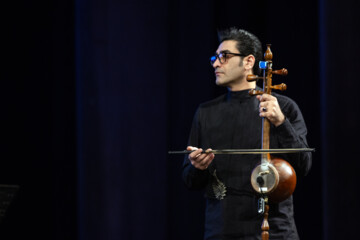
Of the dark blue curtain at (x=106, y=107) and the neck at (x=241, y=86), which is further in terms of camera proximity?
the dark blue curtain at (x=106, y=107)

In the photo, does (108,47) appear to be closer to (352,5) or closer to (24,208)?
(24,208)

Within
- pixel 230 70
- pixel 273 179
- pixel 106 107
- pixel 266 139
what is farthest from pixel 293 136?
A: pixel 106 107

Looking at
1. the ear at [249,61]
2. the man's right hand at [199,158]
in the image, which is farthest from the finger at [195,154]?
the ear at [249,61]

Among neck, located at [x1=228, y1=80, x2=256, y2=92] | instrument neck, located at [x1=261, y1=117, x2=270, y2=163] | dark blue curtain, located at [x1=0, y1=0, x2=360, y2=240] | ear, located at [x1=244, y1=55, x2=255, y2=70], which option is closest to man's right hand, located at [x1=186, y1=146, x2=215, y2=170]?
instrument neck, located at [x1=261, y1=117, x2=270, y2=163]

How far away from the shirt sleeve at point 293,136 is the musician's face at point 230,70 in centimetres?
27

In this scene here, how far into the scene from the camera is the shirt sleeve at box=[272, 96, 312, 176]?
1.96 m

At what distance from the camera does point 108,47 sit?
10.3 feet

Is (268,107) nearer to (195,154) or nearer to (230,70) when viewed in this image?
(195,154)

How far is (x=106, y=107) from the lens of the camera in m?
3.12

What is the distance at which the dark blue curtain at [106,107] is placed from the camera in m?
3.07

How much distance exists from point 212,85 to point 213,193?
1162mm

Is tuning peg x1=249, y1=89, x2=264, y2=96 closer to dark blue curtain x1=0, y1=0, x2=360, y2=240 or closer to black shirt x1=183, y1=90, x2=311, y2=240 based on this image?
black shirt x1=183, y1=90, x2=311, y2=240

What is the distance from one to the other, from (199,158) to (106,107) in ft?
4.12

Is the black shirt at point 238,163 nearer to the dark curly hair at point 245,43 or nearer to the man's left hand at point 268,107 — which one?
the man's left hand at point 268,107
